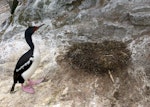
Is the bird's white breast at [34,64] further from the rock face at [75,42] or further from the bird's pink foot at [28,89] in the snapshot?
the rock face at [75,42]

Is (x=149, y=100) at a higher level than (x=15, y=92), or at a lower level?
lower

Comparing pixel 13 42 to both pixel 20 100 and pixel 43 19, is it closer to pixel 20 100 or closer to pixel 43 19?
pixel 43 19

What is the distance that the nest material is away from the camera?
7.73m

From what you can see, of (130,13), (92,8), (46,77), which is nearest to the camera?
(46,77)

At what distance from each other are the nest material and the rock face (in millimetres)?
127

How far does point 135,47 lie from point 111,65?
2.89ft

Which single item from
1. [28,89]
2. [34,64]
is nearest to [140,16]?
[34,64]

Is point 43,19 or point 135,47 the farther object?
point 43,19

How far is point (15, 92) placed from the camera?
788 cm

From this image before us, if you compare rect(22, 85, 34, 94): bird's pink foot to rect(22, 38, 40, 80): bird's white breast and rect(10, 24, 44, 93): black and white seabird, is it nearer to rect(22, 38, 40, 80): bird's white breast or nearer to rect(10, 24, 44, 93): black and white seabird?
rect(10, 24, 44, 93): black and white seabird

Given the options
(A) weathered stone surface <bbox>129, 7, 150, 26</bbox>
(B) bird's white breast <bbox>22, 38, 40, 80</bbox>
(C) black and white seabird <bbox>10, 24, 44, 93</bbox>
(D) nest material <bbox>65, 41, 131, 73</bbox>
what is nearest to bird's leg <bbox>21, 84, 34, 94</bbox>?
(C) black and white seabird <bbox>10, 24, 44, 93</bbox>

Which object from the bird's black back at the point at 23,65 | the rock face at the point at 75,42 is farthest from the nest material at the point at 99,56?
the bird's black back at the point at 23,65

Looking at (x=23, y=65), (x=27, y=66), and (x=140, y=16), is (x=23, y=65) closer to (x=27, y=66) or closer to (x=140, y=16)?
(x=27, y=66)

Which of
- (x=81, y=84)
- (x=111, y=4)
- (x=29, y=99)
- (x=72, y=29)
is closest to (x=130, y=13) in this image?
(x=111, y=4)
